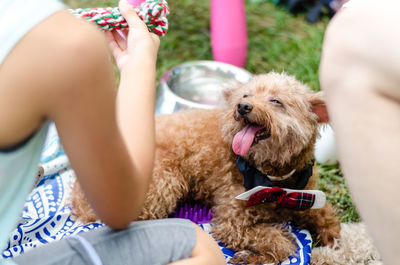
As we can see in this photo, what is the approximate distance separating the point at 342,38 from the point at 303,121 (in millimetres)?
735

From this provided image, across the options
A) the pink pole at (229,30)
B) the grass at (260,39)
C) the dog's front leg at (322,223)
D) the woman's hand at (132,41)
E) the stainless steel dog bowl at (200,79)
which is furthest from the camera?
the grass at (260,39)

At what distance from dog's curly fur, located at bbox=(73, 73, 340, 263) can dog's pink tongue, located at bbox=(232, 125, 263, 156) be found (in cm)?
4

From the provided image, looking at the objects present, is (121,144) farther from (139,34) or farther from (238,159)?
(238,159)

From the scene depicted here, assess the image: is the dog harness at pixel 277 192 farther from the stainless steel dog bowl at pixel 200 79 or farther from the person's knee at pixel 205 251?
the stainless steel dog bowl at pixel 200 79

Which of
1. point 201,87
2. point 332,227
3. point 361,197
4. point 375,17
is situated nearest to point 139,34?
point 375,17

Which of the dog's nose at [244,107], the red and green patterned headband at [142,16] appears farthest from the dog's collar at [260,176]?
the red and green patterned headband at [142,16]

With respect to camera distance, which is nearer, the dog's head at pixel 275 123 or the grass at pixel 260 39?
the dog's head at pixel 275 123

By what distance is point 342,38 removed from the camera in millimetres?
1140

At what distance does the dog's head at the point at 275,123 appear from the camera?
1.82 metres

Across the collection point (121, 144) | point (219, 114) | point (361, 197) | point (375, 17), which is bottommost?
Result: point (219, 114)

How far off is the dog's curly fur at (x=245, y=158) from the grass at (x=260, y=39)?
110cm

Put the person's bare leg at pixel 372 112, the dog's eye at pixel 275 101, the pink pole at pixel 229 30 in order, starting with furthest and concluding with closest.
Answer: the pink pole at pixel 229 30 < the dog's eye at pixel 275 101 < the person's bare leg at pixel 372 112

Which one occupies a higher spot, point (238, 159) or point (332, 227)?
point (238, 159)

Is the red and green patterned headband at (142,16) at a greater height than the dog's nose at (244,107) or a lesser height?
greater
